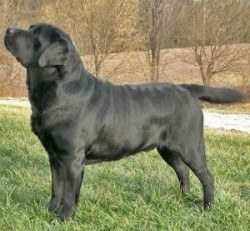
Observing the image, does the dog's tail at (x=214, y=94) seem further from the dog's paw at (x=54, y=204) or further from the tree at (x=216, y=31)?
the tree at (x=216, y=31)

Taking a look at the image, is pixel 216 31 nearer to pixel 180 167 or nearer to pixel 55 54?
pixel 180 167

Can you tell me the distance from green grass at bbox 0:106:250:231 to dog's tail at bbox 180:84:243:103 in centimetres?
97

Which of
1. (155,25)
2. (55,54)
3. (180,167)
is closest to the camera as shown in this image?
(55,54)

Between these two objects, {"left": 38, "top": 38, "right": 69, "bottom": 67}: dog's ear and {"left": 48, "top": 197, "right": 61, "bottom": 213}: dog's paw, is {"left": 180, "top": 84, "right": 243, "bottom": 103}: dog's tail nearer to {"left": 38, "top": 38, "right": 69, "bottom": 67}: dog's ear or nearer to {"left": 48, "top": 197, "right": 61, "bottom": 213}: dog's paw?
{"left": 38, "top": 38, "right": 69, "bottom": 67}: dog's ear

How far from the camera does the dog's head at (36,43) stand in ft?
11.8

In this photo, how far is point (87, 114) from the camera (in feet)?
12.3

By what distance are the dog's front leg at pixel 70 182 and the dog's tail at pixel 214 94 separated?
4.81ft

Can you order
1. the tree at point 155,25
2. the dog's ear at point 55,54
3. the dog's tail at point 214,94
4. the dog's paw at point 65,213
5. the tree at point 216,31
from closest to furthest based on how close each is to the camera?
the dog's ear at point 55,54
the dog's paw at point 65,213
the dog's tail at point 214,94
the tree at point 155,25
the tree at point 216,31

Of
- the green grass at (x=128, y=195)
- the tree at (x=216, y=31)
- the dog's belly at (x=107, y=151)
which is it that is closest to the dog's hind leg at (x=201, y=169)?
the green grass at (x=128, y=195)

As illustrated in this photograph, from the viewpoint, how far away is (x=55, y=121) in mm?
3600

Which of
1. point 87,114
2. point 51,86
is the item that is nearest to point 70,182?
point 87,114

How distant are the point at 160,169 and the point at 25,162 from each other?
6.05 feet

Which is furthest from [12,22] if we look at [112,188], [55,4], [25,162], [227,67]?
[112,188]

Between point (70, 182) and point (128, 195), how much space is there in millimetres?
928
